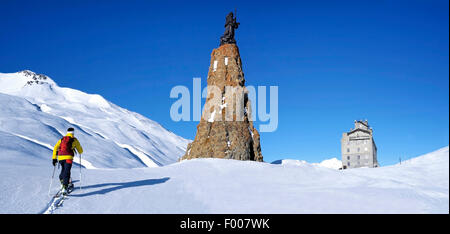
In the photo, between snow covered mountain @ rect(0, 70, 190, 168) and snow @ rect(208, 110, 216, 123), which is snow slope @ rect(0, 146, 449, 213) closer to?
snow covered mountain @ rect(0, 70, 190, 168)

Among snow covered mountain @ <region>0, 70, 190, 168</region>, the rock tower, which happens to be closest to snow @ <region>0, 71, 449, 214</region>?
the rock tower

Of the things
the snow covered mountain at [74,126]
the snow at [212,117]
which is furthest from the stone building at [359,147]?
the snow at [212,117]

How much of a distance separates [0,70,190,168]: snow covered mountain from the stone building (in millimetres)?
41506

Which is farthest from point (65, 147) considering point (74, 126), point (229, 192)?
point (74, 126)

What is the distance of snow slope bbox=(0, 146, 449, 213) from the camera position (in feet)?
26.5

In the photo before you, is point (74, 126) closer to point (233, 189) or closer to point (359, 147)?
point (233, 189)

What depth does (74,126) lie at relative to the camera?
197 feet

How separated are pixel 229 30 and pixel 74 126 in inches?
1656

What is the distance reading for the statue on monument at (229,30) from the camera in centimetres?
3062
